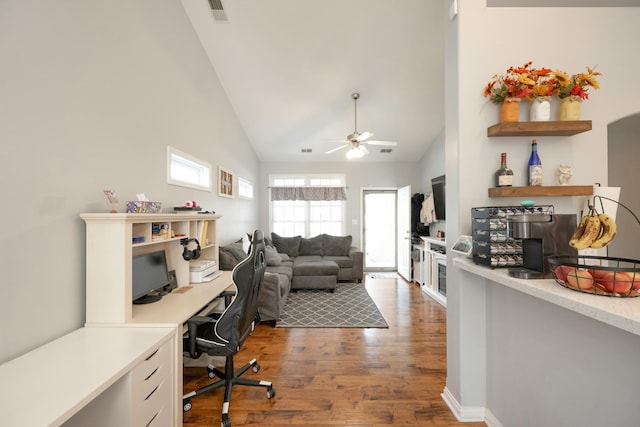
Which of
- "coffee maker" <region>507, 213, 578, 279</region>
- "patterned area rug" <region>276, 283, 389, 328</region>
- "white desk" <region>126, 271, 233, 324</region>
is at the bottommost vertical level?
"patterned area rug" <region>276, 283, 389, 328</region>

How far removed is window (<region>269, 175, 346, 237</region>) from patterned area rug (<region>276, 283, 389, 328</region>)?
1853 millimetres

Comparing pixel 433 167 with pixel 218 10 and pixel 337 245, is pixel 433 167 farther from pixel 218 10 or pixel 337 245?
pixel 218 10

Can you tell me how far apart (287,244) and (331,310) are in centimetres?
239

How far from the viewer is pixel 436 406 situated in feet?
6.17

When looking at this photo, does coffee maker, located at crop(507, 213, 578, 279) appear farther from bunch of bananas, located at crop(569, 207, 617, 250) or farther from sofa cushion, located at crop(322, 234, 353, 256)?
sofa cushion, located at crop(322, 234, 353, 256)

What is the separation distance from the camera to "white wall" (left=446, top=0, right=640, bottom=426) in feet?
5.49

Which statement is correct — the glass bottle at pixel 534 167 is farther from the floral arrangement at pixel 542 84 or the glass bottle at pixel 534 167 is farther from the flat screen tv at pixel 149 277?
the flat screen tv at pixel 149 277

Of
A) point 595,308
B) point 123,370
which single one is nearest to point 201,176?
point 123,370

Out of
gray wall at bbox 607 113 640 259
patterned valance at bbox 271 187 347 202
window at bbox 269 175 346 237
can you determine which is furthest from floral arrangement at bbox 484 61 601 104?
window at bbox 269 175 346 237

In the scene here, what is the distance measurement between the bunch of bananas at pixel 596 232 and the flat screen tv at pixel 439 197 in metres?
3.71

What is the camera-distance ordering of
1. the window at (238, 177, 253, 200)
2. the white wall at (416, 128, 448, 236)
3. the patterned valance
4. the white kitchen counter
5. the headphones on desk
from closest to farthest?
1. the white kitchen counter
2. the headphones on desk
3. the window at (238, 177, 253, 200)
4. the white wall at (416, 128, 448, 236)
5. the patterned valance

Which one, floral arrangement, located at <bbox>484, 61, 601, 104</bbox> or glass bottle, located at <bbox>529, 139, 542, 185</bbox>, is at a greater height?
floral arrangement, located at <bbox>484, 61, 601, 104</bbox>

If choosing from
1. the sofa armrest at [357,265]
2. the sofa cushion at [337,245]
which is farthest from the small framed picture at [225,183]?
the sofa armrest at [357,265]

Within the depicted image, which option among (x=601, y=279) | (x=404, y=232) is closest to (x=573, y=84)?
(x=601, y=279)
